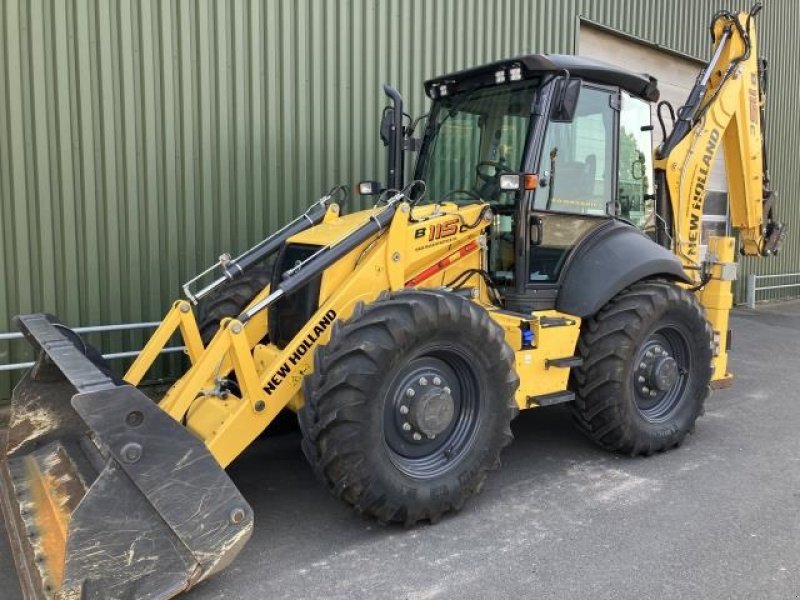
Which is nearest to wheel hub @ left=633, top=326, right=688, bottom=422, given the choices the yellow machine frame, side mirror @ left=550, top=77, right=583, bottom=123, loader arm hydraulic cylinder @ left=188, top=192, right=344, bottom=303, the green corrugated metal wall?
the yellow machine frame

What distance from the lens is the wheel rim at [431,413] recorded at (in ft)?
12.7

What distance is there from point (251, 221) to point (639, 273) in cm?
373

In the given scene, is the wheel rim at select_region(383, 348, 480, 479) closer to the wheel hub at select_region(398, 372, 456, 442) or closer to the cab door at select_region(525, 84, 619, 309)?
the wheel hub at select_region(398, 372, 456, 442)

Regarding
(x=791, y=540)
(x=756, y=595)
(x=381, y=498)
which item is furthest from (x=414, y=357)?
(x=791, y=540)

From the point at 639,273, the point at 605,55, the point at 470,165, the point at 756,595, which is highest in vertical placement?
the point at 605,55

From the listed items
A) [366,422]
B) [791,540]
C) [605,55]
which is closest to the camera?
[366,422]

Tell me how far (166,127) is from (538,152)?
11.3 feet

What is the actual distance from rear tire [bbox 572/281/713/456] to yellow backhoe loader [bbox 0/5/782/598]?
15 mm

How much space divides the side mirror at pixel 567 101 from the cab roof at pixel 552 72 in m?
0.19

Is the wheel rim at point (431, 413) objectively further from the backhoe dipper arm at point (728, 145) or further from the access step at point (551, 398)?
the backhoe dipper arm at point (728, 145)

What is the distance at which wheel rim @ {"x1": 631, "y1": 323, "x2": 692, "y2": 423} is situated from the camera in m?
5.02

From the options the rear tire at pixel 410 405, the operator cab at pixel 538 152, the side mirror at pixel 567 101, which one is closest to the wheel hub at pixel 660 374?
the operator cab at pixel 538 152

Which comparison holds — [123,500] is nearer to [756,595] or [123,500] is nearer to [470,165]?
[756,595]

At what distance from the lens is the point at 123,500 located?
9.57ft
